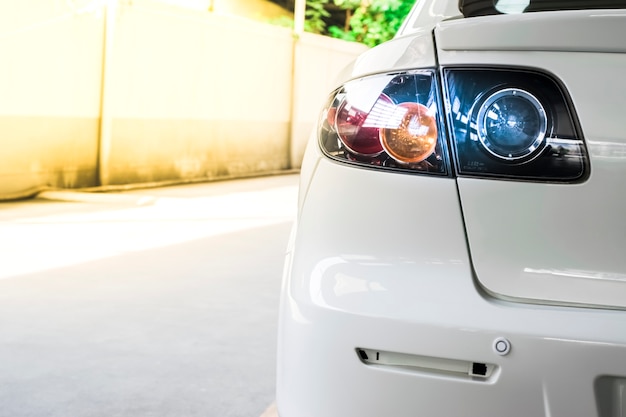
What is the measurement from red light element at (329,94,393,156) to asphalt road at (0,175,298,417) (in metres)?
1.56

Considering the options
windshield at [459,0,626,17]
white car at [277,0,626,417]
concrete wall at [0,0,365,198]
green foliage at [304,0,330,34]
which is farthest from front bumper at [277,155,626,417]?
green foliage at [304,0,330,34]

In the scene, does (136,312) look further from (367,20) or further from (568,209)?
(367,20)

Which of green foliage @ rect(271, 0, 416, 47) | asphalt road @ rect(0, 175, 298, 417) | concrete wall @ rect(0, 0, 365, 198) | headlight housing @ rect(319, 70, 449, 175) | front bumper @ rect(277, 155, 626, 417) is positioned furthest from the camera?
green foliage @ rect(271, 0, 416, 47)

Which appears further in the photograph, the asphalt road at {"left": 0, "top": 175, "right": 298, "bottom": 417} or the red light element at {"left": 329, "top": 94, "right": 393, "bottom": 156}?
the asphalt road at {"left": 0, "top": 175, "right": 298, "bottom": 417}

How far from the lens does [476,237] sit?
1522mm

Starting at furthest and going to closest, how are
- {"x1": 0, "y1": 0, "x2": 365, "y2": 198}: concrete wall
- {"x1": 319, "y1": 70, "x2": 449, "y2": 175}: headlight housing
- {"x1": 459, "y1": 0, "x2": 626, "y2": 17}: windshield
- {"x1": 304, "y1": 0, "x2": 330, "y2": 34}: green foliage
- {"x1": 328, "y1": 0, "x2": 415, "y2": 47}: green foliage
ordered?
{"x1": 328, "y1": 0, "x2": 415, "y2": 47}: green foliage, {"x1": 304, "y1": 0, "x2": 330, "y2": 34}: green foliage, {"x1": 0, "y1": 0, "x2": 365, "y2": 198}: concrete wall, {"x1": 459, "y1": 0, "x2": 626, "y2": 17}: windshield, {"x1": 319, "y1": 70, "x2": 449, "y2": 175}: headlight housing

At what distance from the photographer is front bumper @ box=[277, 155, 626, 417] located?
1.44m

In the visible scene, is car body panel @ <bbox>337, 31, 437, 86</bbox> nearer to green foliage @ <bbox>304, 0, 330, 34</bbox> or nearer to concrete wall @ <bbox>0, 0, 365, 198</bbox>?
concrete wall @ <bbox>0, 0, 365, 198</bbox>

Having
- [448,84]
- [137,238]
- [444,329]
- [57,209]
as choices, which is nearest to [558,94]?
[448,84]

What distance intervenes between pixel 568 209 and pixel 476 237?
0.50 ft

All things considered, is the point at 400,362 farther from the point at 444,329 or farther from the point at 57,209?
the point at 57,209

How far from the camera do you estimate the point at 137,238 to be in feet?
21.5

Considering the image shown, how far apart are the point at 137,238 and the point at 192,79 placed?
527cm

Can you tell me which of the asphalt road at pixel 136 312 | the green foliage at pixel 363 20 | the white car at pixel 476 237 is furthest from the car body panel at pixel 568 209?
the green foliage at pixel 363 20
